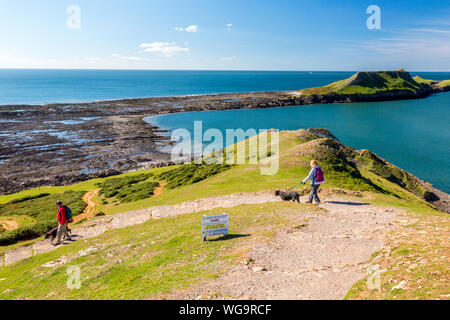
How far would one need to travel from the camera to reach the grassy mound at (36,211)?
25.3 meters

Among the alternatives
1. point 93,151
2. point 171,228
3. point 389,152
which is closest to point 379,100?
point 389,152

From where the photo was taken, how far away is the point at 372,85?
18525 cm

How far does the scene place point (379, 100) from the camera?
17112 centimetres

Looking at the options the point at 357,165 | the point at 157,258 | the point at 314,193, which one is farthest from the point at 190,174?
the point at 157,258

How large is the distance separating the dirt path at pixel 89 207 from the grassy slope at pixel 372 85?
16581 centimetres

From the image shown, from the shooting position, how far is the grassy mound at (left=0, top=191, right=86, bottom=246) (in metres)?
25.3

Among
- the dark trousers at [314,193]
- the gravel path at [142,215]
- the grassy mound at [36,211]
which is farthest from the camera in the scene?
the grassy mound at [36,211]

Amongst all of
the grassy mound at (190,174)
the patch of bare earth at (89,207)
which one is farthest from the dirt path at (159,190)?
the patch of bare earth at (89,207)

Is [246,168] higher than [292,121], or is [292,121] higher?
[292,121]

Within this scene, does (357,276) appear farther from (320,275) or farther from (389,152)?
(389,152)

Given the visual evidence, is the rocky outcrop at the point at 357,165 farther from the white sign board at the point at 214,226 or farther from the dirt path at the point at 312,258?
the white sign board at the point at 214,226

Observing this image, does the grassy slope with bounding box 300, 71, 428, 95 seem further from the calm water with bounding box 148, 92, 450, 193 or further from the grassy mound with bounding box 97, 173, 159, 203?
the grassy mound with bounding box 97, 173, 159, 203
